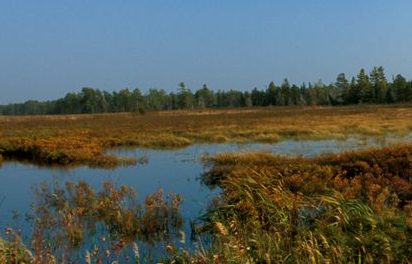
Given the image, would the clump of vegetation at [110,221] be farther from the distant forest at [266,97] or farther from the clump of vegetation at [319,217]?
the distant forest at [266,97]

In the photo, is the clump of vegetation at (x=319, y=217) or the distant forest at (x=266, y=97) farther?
the distant forest at (x=266, y=97)

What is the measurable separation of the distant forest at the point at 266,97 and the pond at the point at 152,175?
60.0 metres

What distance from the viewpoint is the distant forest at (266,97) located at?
Result: 90438 millimetres

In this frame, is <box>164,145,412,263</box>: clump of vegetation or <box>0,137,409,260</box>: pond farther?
<box>0,137,409,260</box>: pond

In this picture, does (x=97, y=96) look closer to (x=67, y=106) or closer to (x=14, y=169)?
(x=67, y=106)

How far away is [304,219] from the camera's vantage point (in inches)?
331

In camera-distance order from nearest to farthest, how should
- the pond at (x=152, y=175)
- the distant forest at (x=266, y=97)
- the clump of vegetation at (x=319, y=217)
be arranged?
the clump of vegetation at (x=319, y=217) < the pond at (x=152, y=175) < the distant forest at (x=266, y=97)

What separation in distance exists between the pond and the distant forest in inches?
2361

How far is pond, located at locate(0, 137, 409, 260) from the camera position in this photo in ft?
41.7

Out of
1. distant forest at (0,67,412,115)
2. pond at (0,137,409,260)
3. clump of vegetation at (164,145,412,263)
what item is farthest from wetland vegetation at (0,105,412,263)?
distant forest at (0,67,412,115)

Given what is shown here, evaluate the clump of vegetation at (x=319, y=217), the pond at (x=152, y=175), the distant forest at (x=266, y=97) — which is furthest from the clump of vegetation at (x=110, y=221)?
the distant forest at (x=266, y=97)

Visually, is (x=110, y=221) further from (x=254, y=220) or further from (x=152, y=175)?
(x=152, y=175)

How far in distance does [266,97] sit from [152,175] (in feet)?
339

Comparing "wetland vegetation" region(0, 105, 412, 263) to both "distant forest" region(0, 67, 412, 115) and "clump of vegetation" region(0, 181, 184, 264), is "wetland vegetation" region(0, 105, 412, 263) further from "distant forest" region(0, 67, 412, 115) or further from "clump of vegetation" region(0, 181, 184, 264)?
"distant forest" region(0, 67, 412, 115)
